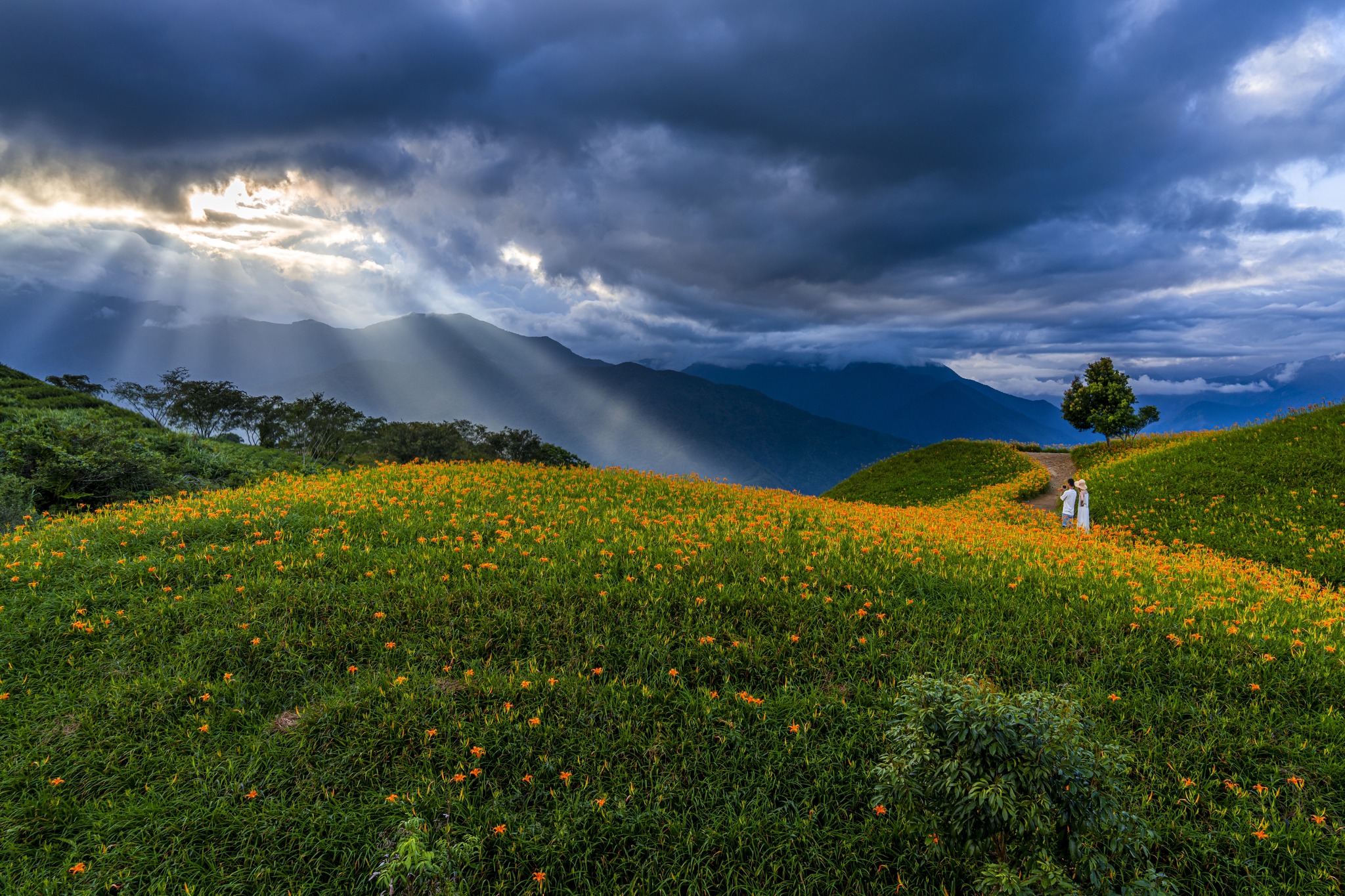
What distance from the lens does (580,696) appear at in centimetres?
520

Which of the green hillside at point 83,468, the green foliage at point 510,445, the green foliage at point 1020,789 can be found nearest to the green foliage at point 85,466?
the green hillside at point 83,468

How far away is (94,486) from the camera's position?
12.1m

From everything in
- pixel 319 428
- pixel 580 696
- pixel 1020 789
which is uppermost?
pixel 319 428

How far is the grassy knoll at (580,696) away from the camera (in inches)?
155

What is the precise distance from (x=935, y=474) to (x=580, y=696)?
94.1 feet

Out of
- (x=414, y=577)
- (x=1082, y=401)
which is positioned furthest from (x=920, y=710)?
(x=1082, y=401)

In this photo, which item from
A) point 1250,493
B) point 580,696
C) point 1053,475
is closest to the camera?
point 580,696

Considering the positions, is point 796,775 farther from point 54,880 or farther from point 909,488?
point 909,488

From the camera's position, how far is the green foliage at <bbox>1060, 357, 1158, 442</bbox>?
2944cm

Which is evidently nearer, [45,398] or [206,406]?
[45,398]

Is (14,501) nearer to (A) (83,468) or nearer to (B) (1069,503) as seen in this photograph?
(A) (83,468)

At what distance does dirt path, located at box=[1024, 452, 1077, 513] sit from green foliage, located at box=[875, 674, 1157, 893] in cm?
1974

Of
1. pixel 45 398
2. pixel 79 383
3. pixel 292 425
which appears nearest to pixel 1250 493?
pixel 45 398

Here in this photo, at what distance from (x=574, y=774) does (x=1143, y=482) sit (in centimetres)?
2151
